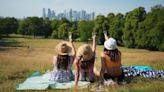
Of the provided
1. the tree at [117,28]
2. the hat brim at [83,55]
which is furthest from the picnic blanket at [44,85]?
the tree at [117,28]

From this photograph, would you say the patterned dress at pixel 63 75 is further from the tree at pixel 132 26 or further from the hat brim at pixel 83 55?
the tree at pixel 132 26

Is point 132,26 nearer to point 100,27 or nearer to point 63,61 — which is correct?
point 100,27

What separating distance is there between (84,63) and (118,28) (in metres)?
68.0

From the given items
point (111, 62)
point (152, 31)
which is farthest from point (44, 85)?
point (152, 31)

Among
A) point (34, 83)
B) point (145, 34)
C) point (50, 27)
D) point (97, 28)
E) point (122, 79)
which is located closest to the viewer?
point (122, 79)

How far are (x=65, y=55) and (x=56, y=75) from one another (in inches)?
29.7

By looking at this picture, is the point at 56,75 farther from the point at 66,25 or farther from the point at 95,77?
the point at 66,25

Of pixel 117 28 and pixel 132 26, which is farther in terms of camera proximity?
pixel 117 28

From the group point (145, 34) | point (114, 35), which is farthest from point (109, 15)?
point (145, 34)

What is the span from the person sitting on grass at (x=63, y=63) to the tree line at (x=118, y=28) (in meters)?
46.2

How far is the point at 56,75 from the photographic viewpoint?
1118cm

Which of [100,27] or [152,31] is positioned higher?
[100,27]

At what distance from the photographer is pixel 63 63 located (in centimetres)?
1131

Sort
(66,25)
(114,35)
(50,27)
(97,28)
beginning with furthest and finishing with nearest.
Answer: (50,27)
(66,25)
(97,28)
(114,35)
